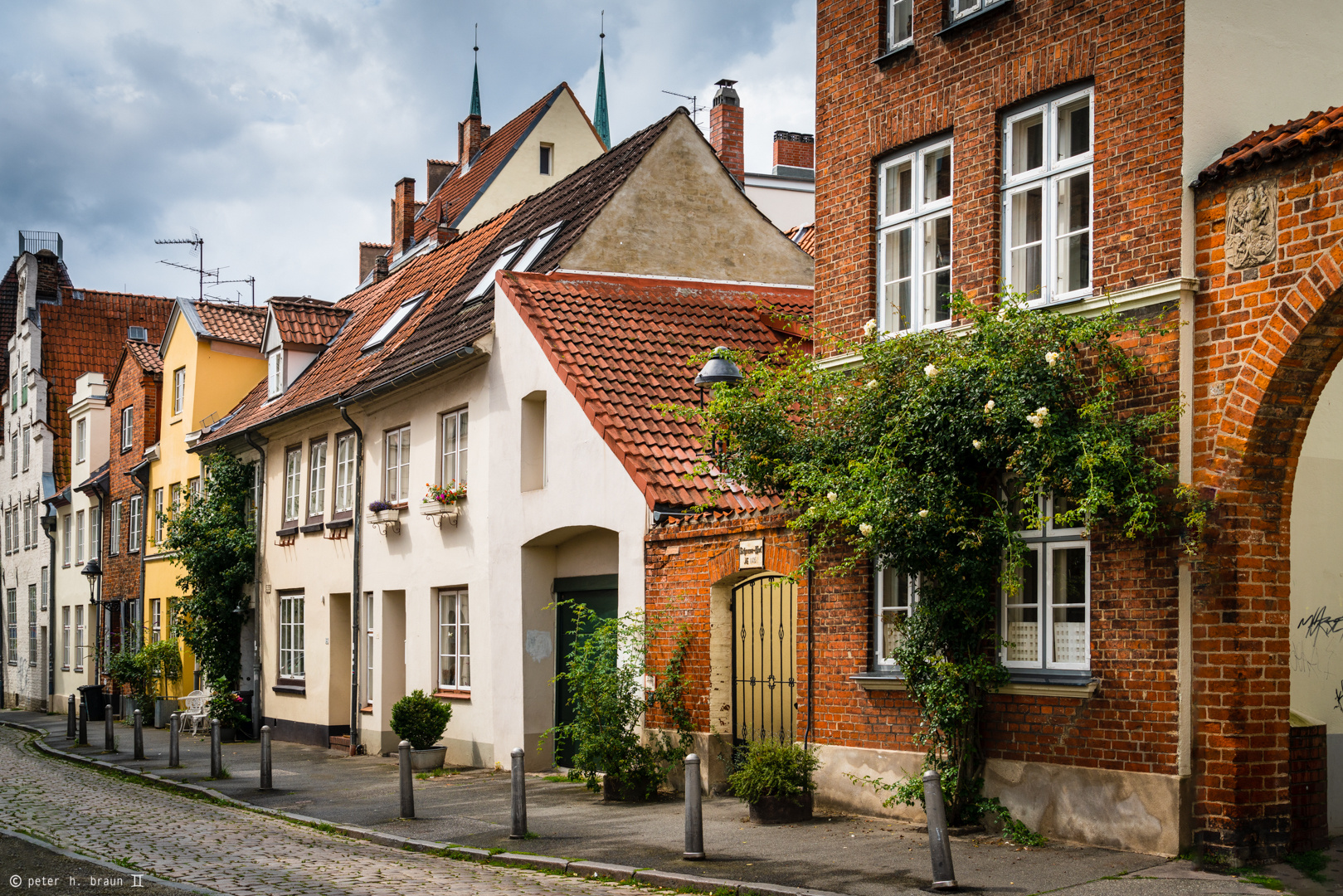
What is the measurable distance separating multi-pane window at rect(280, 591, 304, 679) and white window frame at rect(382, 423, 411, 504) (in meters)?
4.65

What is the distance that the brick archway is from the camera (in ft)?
32.3

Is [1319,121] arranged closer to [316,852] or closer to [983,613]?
[983,613]

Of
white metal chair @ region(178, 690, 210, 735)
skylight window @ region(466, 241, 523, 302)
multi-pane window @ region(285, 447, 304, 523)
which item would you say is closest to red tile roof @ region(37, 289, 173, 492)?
white metal chair @ region(178, 690, 210, 735)

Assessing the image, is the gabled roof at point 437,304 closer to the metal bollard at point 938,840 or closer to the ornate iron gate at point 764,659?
the ornate iron gate at point 764,659

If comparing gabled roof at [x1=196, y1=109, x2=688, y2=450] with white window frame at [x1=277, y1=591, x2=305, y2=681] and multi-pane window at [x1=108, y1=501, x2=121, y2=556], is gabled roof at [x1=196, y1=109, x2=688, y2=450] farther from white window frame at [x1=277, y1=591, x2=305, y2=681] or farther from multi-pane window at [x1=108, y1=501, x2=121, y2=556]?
multi-pane window at [x1=108, y1=501, x2=121, y2=556]

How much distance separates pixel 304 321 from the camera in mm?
28844

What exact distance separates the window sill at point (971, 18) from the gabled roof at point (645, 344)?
4.02 m

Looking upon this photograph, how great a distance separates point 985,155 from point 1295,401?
347 cm

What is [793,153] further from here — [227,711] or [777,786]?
[777,786]

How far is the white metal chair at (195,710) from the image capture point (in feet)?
91.9

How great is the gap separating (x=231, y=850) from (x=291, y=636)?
48.1 ft

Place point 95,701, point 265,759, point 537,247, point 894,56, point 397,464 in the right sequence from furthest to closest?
point 95,701 < point 397,464 < point 537,247 < point 265,759 < point 894,56

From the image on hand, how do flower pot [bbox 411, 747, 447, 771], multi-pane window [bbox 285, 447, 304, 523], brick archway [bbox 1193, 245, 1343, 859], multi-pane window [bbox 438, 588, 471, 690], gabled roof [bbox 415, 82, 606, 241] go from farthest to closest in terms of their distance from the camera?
1. gabled roof [bbox 415, 82, 606, 241]
2. multi-pane window [bbox 285, 447, 304, 523]
3. multi-pane window [bbox 438, 588, 471, 690]
4. flower pot [bbox 411, 747, 447, 771]
5. brick archway [bbox 1193, 245, 1343, 859]

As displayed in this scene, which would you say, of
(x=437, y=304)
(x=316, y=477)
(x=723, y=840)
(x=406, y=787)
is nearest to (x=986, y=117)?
(x=723, y=840)
